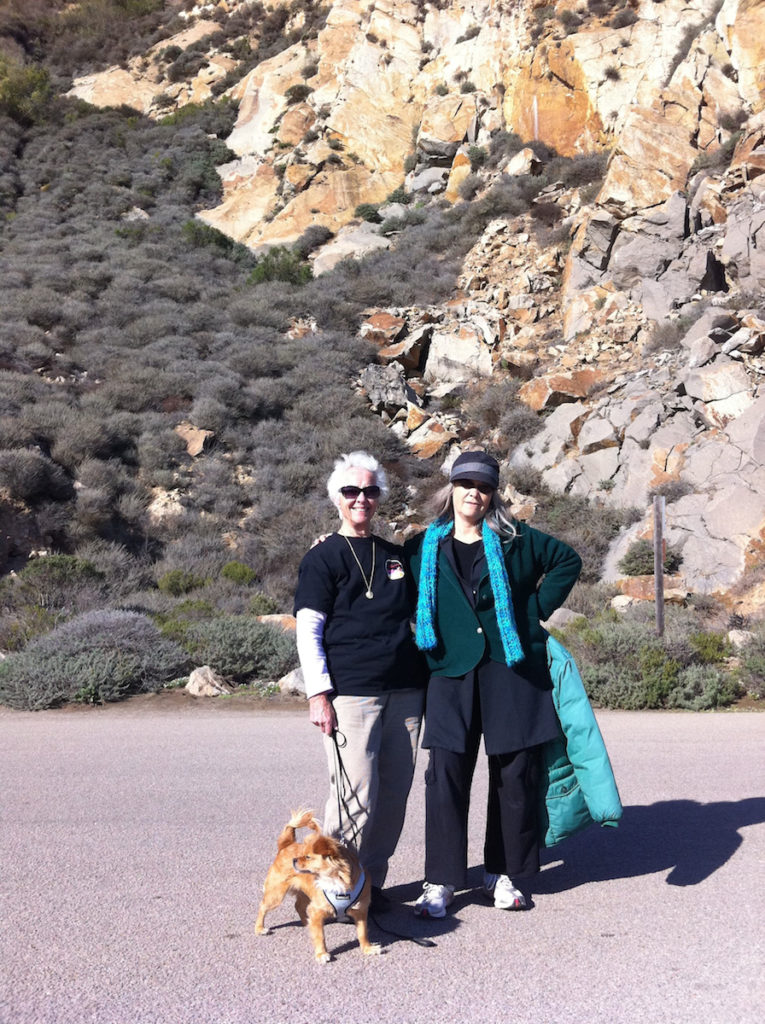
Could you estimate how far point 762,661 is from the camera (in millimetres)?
8617

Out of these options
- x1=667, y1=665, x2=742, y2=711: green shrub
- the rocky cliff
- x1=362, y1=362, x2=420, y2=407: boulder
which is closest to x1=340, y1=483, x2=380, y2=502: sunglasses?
x1=667, y1=665, x2=742, y2=711: green shrub

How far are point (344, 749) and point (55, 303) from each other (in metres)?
25.0

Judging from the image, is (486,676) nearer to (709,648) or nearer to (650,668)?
(650,668)

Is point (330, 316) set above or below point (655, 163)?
below

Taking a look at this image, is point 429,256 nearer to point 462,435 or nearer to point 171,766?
point 462,435

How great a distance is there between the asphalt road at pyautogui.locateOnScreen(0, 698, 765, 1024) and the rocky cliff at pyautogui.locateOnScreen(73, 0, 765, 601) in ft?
30.4

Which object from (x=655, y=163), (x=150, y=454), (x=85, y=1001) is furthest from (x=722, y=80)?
(x=85, y=1001)

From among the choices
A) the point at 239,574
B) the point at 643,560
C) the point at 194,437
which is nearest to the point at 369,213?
the point at 194,437

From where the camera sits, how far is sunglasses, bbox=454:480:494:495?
3510 mm

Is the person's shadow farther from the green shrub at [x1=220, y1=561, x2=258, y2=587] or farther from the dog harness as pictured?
the green shrub at [x1=220, y1=561, x2=258, y2=587]

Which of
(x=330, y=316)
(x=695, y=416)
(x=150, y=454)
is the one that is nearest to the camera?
(x=695, y=416)

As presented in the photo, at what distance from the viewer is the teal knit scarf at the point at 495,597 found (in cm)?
340

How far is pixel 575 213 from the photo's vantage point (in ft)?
86.3

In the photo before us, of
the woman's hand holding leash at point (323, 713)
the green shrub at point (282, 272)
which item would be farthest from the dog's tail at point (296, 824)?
the green shrub at point (282, 272)
